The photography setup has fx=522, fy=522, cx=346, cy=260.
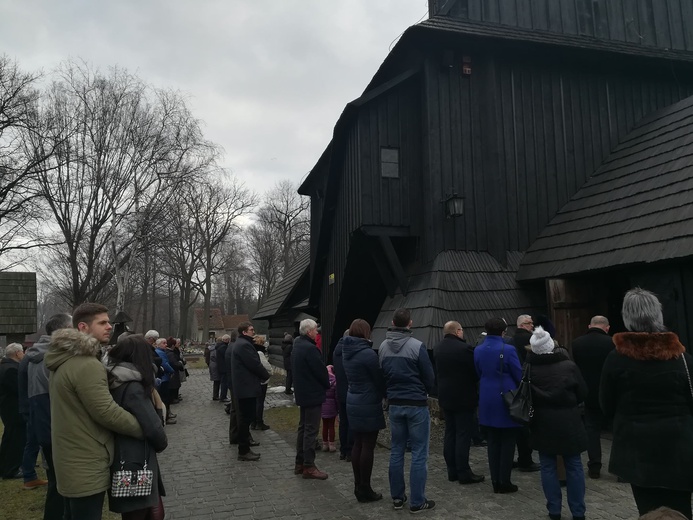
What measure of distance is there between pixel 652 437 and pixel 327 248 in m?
11.1

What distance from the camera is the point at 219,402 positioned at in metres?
13.3

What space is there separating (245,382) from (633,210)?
654cm

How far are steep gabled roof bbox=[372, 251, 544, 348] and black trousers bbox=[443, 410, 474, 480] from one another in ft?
8.12

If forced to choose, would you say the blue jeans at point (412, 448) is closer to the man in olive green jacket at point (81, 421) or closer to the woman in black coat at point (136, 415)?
the woman in black coat at point (136, 415)

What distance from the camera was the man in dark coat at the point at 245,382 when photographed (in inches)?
288

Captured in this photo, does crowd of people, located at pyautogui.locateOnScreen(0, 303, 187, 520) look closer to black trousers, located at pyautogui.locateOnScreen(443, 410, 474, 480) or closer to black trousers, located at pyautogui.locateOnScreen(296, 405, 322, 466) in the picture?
black trousers, located at pyautogui.locateOnScreen(296, 405, 322, 466)

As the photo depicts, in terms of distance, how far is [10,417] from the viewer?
681cm

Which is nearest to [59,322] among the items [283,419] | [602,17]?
[283,419]

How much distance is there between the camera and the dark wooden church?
9086 mm

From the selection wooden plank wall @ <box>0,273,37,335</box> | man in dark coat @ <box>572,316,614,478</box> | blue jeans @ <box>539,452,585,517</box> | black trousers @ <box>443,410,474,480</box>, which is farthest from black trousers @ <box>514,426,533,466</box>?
wooden plank wall @ <box>0,273,37,335</box>

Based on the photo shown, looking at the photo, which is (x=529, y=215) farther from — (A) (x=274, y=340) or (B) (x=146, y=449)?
(A) (x=274, y=340)

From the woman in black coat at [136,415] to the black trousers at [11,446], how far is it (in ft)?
14.4

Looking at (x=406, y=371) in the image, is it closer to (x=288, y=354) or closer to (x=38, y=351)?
(x=38, y=351)

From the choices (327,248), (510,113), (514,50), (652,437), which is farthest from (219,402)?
(652,437)
